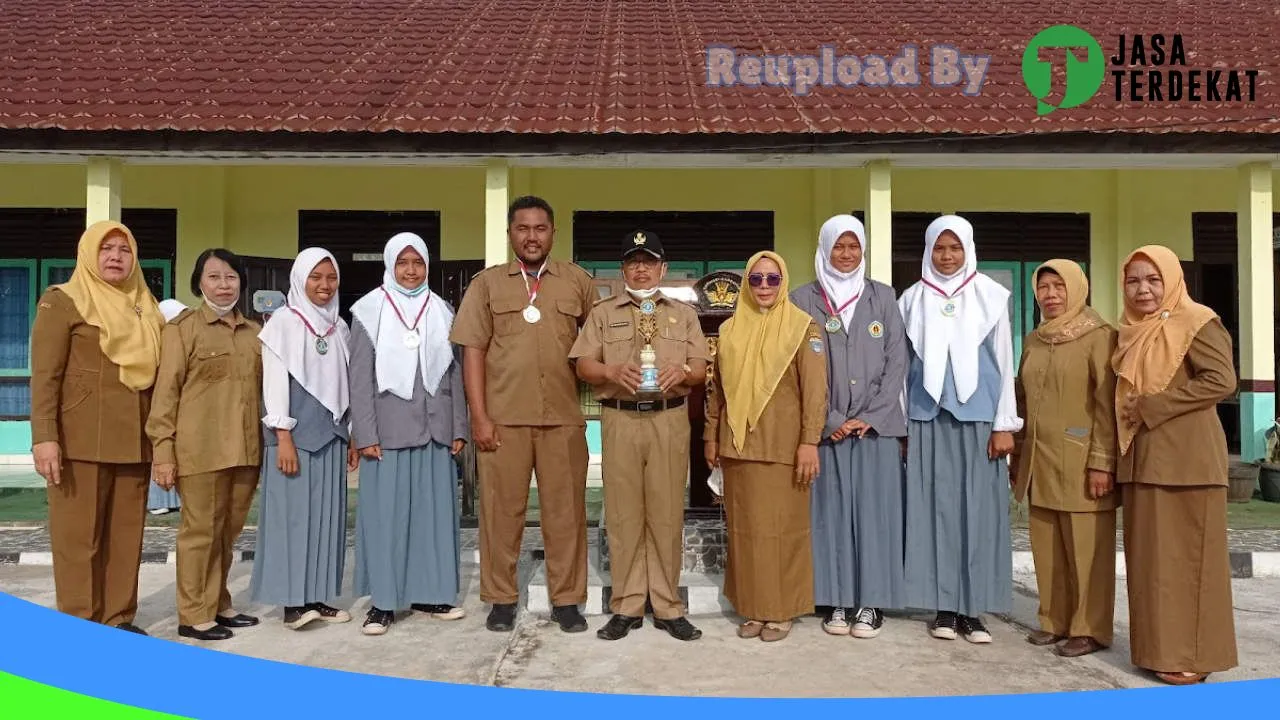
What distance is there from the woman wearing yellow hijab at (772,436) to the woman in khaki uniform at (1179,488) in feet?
3.70

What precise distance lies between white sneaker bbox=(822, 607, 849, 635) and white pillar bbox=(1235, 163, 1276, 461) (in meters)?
4.87

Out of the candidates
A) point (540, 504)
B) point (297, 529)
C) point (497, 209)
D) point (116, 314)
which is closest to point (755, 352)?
point (540, 504)

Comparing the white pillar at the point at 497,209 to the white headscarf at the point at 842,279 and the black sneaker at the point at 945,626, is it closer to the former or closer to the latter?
the white headscarf at the point at 842,279

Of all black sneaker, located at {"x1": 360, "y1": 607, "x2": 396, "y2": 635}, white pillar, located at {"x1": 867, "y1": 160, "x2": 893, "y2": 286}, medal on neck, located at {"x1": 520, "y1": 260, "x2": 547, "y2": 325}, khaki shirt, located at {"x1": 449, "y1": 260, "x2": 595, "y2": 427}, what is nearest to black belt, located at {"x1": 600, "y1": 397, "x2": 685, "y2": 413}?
khaki shirt, located at {"x1": 449, "y1": 260, "x2": 595, "y2": 427}

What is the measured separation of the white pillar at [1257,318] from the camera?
22.6 ft

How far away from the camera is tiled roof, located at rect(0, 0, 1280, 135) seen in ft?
22.4

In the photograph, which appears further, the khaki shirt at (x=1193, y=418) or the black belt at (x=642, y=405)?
the black belt at (x=642, y=405)

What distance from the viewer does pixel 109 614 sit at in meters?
3.60

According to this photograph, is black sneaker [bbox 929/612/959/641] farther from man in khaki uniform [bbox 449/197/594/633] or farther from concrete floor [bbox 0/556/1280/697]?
man in khaki uniform [bbox 449/197/594/633]

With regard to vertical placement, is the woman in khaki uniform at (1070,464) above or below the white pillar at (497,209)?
below

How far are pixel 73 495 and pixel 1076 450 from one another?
12.5 ft

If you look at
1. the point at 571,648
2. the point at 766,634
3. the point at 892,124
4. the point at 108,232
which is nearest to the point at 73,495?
the point at 108,232

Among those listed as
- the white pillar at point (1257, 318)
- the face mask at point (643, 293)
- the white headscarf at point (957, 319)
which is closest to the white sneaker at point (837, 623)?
the white headscarf at point (957, 319)

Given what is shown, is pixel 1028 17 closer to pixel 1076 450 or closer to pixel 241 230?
pixel 1076 450
